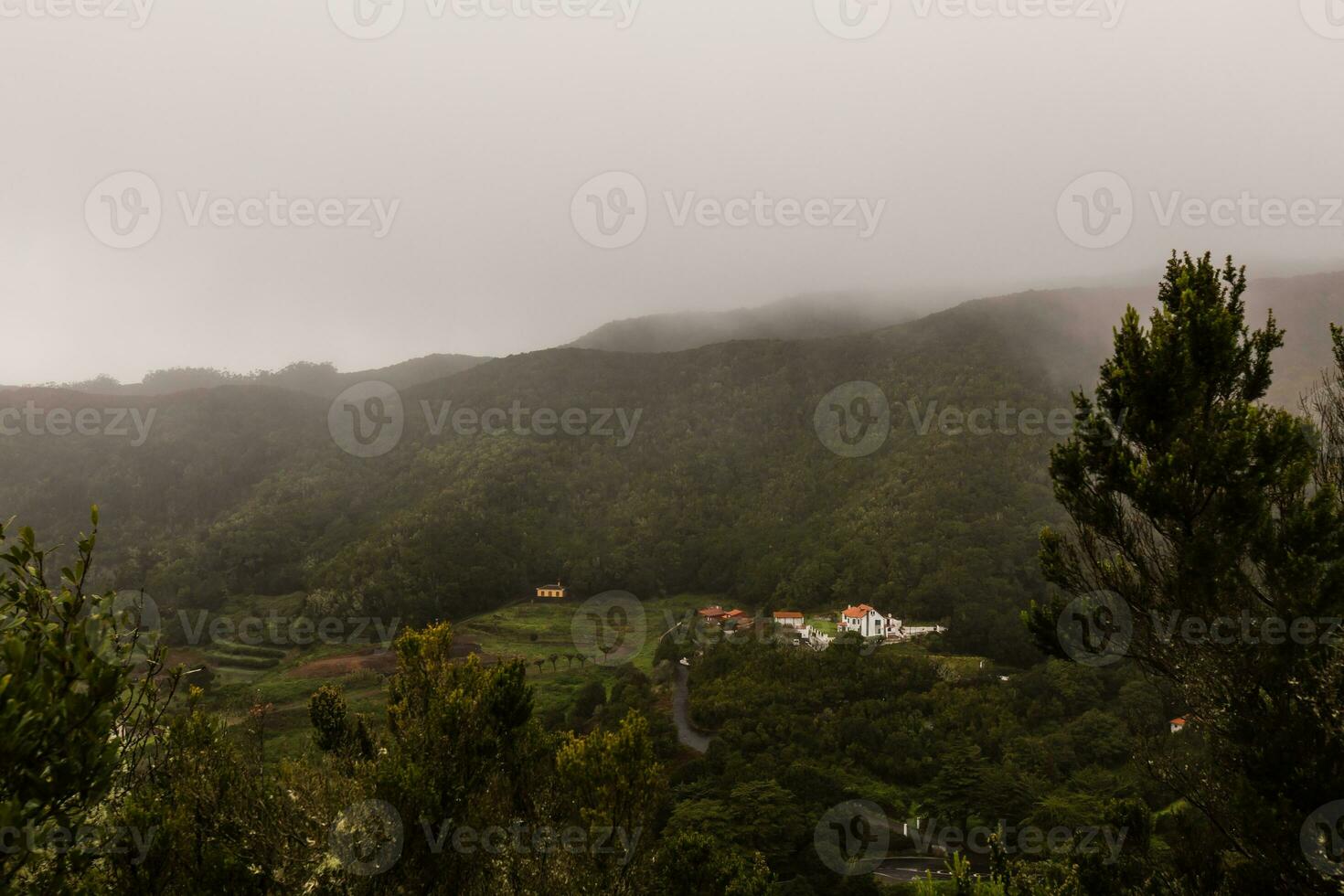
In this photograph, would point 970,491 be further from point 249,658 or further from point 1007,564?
point 249,658

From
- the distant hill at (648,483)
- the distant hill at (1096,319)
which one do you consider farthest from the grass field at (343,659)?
the distant hill at (1096,319)

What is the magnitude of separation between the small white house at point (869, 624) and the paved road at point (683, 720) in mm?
20074

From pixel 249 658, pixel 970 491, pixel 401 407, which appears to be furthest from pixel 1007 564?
pixel 401 407

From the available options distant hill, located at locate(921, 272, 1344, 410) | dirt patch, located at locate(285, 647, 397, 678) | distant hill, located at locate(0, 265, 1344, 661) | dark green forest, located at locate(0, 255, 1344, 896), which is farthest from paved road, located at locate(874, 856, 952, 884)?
distant hill, located at locate(921, 272, 1344, 410)

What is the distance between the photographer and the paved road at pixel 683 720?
5234 cm

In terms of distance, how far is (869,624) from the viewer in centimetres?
7344

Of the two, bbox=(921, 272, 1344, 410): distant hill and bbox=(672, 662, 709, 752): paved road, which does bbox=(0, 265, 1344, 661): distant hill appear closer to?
bbox=(921, 272, 1344, 410): distant hill

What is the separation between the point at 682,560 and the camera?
120m

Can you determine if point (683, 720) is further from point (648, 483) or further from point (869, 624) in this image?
point (648, 483)

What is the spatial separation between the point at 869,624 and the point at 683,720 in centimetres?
2826

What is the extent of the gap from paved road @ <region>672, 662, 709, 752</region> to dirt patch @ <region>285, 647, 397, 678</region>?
3236 cm

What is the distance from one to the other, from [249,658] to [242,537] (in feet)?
114

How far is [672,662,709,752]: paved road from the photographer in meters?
52.3

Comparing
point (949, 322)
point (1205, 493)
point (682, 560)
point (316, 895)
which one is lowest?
Result: point (682, 560)
